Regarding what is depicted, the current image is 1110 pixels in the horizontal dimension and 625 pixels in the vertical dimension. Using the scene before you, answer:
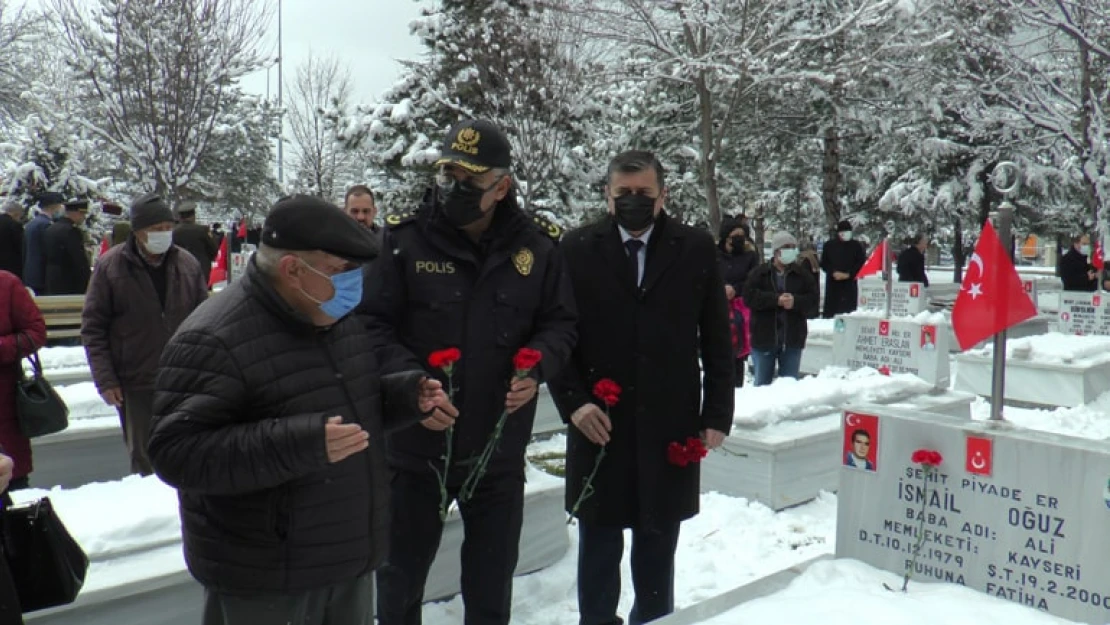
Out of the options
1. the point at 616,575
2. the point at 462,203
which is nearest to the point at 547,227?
the point at 462,203

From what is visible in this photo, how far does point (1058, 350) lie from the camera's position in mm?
9773

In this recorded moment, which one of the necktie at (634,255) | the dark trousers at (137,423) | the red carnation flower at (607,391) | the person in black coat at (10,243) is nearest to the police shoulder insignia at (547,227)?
the necktie at (634,255)

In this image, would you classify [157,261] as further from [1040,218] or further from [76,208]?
[1040,218]

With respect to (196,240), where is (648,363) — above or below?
below

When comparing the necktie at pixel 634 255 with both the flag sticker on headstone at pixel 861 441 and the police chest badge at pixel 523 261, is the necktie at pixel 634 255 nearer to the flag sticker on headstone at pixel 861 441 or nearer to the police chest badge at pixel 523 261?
the police chest badge at pixel 523 261

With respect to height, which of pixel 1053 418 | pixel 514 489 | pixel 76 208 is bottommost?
pixel 1053 418

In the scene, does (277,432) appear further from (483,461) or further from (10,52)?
(10,52)

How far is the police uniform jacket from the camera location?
300 cm

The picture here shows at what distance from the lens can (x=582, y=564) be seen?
3.52 metres

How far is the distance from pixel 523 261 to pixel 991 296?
191 centimetres

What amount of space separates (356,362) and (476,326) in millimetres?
679

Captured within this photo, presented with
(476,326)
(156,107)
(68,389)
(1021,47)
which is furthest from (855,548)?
(1021,47)

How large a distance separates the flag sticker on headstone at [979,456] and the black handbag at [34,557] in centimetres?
298

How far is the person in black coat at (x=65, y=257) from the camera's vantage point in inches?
421
